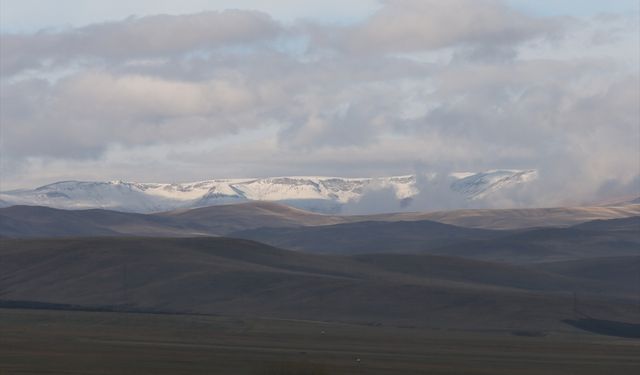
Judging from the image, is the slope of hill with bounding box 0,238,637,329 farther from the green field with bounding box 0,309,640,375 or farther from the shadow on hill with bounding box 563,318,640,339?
the green field with bounding box 0,309,640,375

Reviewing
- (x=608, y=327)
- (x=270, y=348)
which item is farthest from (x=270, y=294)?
(x=270, y=348)

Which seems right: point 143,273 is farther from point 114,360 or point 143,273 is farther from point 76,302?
point 114,360

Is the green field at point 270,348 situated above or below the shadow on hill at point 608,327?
above

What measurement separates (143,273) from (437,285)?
40.1 m

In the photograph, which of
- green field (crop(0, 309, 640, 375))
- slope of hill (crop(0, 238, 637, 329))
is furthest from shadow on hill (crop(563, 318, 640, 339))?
green field (crop(0, 309, 640, 375))

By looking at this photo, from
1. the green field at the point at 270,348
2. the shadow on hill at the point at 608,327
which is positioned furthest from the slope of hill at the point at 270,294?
the green field at the point at 270,348

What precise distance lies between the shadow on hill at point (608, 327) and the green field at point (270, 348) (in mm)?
3609

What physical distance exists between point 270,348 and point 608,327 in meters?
57.9

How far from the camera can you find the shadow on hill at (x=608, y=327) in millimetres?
138125

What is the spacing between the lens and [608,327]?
14325 centimetres

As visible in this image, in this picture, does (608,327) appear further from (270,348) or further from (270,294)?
(270,348)

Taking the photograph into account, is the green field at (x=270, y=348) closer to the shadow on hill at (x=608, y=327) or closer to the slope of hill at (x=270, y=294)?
the shadow on hill at (x=608, y=327)

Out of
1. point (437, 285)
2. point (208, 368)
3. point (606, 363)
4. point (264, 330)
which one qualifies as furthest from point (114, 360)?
point (437, 285)

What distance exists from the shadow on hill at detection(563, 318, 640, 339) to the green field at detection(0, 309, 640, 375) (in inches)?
142
